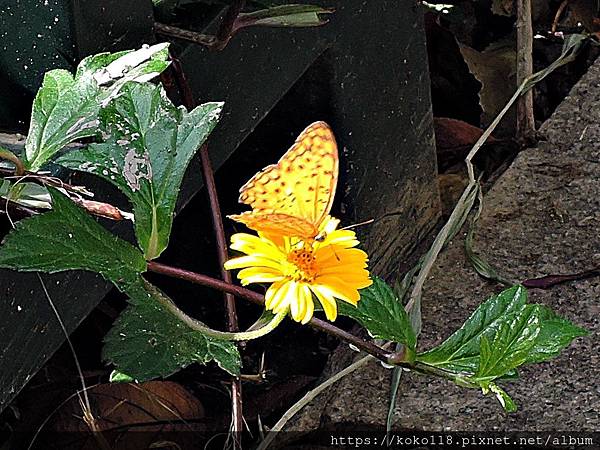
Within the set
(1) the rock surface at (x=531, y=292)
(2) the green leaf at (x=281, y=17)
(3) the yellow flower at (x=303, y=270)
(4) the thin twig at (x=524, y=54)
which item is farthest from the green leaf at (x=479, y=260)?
(3) the yellow flower at (x=303, y=270)

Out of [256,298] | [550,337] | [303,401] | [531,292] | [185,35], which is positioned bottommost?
[531,292]

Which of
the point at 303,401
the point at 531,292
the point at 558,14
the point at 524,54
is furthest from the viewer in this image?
the point at 558,14

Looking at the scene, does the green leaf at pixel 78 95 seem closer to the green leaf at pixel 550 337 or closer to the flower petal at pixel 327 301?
the flower petal at pixel 327 301

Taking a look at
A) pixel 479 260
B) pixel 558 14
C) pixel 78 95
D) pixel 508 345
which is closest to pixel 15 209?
pixel 78 95

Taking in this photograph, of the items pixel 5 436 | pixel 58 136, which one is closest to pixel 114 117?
pixel 58 136

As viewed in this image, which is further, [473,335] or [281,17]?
[281,17]

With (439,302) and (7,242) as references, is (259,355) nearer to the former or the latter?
(439,302)

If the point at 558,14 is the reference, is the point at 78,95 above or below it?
above

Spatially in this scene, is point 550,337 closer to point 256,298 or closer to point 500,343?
point 500,343

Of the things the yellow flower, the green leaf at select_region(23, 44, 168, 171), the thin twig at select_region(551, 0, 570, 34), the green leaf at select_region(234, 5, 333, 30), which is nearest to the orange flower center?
the yellow flower
